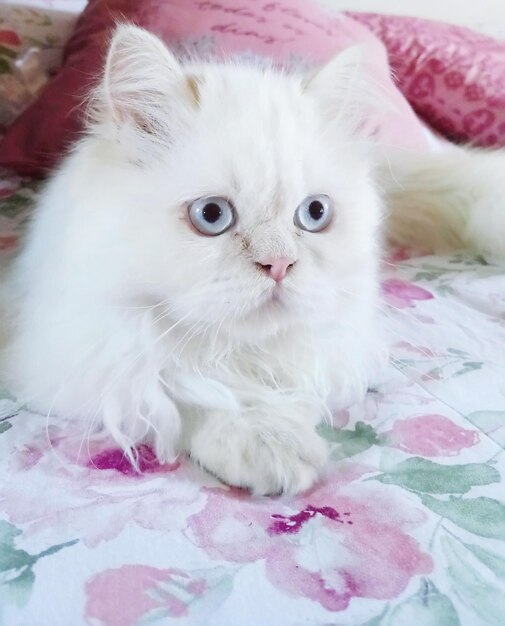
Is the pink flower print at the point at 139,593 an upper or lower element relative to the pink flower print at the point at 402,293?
lower

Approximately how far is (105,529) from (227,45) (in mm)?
1361

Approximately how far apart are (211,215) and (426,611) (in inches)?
19.6

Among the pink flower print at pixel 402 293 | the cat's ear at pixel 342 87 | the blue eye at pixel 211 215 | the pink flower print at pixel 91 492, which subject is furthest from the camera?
the pink flower print at pixel 402 293

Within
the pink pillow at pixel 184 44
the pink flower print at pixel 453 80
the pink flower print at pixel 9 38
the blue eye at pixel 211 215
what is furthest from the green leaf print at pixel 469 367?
the pink flower print at pixel 9 38

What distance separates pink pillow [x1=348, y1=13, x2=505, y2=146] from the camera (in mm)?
2283

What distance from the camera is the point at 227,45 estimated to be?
171cm

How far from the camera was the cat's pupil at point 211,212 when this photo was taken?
2.72 feet

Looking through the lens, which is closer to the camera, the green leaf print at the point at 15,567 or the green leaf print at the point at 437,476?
the green leaf print at the point at 15,567

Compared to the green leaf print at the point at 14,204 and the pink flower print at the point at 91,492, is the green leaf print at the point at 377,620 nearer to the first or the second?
the pink flower print at the point at 91,492

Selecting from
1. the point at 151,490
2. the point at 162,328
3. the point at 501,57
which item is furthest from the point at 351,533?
the point at 501,57

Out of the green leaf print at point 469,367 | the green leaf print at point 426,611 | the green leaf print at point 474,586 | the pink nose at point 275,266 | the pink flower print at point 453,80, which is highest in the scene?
the pink flower print at point 453,80

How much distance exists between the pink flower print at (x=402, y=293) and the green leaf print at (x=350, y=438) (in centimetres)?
42

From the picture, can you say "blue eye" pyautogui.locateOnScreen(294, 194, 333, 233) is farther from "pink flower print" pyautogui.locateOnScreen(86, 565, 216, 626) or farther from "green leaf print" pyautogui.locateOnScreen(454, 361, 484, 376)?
"pink flower print" pyautogui.locateOnScreen(86, 565, 216, 626)

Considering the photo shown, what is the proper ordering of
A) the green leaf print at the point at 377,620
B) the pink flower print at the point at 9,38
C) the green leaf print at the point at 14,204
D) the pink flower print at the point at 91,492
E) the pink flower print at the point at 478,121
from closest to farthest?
the green leaf print at the point at 377,620 < the pink flower print at the point at 91,492 < the green leaf print at the point at 14,204 < the pink flower print at the point at 9,38 < the pink flower print at the point at 478,121
